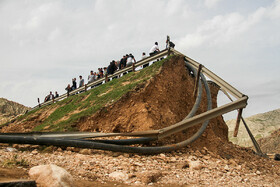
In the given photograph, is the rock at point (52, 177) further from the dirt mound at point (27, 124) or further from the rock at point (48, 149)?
the dirt mound at point (27, 124)

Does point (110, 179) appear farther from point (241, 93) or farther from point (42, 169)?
point (241, 93)

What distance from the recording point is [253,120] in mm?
49156

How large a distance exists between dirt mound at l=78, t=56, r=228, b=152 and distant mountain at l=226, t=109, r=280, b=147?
117ft

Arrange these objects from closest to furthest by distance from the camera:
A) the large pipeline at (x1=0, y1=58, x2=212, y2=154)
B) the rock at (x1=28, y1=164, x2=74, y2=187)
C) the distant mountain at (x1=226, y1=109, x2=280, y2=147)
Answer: the rock at (x1=28, y1=164, x2=74, y2=187) → the large pipeline at (x1=0, y1=58, x2=212, y2=154) → the distant mountain at (x1=226, y1=109, x2=280, y2=147)

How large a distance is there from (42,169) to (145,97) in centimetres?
689

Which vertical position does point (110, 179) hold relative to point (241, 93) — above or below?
below

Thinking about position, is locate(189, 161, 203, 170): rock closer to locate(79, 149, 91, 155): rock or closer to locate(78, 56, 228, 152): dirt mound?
locate(78, 56, 228, 152): dirt mound

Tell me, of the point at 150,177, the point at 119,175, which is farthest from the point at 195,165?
the point at 119,175

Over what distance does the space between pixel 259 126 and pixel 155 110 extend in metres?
44.3

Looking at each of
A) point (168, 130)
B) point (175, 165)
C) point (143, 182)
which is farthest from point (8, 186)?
point (175, 165)

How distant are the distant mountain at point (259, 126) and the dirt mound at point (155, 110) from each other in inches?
1408

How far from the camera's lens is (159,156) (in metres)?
7.62

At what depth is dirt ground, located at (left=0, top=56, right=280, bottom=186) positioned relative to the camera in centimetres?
561

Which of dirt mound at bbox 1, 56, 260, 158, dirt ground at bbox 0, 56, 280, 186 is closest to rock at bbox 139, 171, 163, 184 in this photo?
dirt ground at bbox 0, 56, 280, 186
